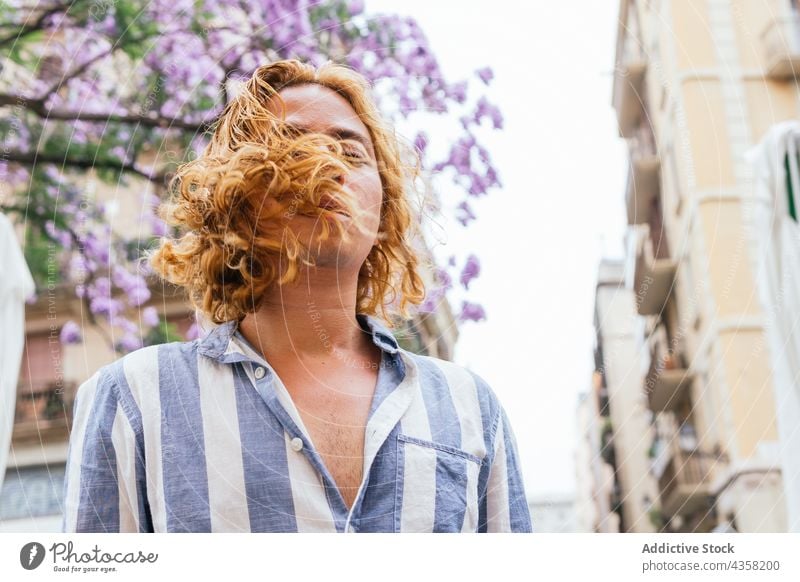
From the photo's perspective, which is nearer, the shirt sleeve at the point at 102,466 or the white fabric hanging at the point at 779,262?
the shirt sleeve at the point at 102,466

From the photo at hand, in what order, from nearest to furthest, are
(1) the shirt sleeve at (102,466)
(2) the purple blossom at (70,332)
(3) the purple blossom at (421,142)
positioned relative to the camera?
(1) the shirt sleeve at (102,466) < (3) the purple blossom at (421,142) < (2) the purple blossom at (70,332)

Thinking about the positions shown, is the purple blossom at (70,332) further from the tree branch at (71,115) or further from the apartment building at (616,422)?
the apartment building at (616,422)

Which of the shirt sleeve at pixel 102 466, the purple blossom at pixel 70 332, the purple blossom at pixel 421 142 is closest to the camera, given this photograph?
the shirt sleeve at pixel 102 466

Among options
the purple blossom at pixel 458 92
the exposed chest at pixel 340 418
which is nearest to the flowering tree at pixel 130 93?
the purple blossom at pixel 458 92

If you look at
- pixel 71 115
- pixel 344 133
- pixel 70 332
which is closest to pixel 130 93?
pixel 71 115

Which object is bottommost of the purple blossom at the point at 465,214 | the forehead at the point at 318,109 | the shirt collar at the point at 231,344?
the shirt collar at the point at 231,344

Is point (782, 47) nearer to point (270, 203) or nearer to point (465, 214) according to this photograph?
point (465, 214)
